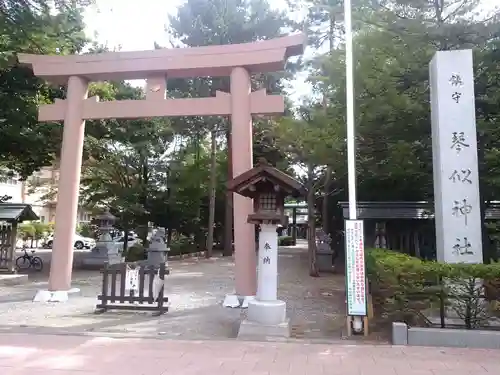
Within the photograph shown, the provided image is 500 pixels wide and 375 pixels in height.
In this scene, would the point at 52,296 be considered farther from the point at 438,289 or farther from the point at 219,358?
the point at 438,289

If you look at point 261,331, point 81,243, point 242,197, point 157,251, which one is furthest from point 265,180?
point 81,243

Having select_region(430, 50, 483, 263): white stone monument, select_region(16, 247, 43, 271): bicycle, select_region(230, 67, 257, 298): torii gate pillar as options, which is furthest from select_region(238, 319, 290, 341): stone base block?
select_region(16, 247, 43, 271): bicycle

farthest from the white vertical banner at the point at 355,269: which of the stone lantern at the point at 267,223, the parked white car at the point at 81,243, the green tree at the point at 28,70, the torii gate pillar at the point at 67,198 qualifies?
the parked white car at the point at 81,243

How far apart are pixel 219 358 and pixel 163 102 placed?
6524 mm

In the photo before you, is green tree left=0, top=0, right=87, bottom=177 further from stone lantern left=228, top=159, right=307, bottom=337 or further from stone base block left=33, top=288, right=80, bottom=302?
stone lantern left=228, top=159, right=307, bottom=337

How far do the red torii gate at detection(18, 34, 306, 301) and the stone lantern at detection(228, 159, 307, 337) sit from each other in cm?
155

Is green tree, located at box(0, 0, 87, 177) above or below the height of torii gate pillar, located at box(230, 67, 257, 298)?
above

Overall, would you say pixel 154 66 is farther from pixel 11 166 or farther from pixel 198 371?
pixel 11 166

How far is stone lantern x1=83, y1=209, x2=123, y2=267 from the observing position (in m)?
18.9

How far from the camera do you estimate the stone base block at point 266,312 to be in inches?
299

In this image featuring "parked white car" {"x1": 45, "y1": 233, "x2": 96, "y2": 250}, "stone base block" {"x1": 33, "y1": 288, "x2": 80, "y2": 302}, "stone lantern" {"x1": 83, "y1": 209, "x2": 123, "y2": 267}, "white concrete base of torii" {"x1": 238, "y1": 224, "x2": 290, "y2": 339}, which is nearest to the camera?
"white concrete base of torii" {"x1": 238, "y1": 224, "x2": 290, "y2": 339}

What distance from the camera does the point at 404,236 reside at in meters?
15.2

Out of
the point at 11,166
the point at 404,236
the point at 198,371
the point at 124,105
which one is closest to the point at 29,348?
the point at 198,371

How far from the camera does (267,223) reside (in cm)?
806
